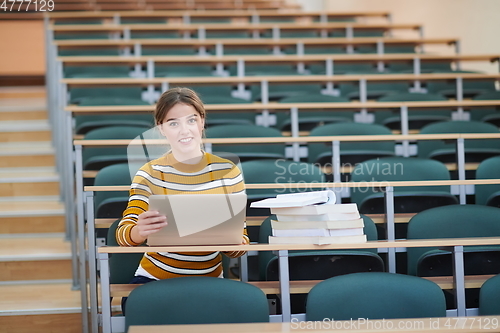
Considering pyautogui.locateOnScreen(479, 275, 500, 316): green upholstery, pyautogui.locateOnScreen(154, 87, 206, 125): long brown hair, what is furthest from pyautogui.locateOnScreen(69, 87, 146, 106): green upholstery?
pyautogui.locateOnScreen(479, 275, 500, 316): green upholstery

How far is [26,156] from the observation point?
296 centimetres

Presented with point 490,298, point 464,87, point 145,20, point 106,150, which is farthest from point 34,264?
point 145,20

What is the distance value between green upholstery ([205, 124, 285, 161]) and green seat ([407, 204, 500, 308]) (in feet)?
2.52

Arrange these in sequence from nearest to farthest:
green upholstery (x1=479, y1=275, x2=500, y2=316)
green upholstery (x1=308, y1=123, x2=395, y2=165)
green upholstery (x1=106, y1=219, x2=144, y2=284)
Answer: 1. green upholstery (x1=479, y1=275, x2=500, y2=316)
2. green upholstery (x1=106, y1=219, x2=144, y2=284)
3. green upholstery (x1=308, y1=123, x2=395, y2=165)

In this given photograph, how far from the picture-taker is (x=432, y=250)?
1.70 m

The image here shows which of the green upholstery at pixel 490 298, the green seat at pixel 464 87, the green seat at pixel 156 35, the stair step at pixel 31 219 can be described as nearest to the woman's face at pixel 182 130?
the green upholstery at pixel 490 298

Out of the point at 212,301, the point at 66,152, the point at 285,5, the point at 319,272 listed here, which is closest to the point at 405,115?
the point at 319,272

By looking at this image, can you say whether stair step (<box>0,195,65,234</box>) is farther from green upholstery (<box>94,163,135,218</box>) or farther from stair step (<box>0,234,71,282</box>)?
green upholstery (<box>94,163,135,218</box>)

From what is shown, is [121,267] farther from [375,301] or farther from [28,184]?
[28,184]

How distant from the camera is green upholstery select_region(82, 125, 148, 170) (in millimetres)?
2299

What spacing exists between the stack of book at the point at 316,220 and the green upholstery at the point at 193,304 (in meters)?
0.16

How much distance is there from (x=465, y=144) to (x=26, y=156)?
2.09 meters

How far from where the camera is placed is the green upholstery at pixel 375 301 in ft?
4.26

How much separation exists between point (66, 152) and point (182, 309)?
1.30 m
